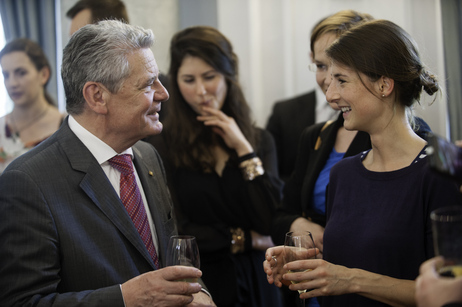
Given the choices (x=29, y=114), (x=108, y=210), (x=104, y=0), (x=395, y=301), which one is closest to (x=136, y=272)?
(x=108, y=210)

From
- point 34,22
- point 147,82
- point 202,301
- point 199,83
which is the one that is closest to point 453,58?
point 199,83

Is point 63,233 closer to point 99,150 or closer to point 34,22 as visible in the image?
point 99,150

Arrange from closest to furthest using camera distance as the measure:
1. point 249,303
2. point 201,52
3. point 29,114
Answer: point 249,303 → point 201,52 → point 29,114

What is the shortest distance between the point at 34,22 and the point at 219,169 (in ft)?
9.68

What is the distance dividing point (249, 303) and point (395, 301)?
4.33 ft

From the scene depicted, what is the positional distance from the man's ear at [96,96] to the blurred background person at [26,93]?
190 centimetres

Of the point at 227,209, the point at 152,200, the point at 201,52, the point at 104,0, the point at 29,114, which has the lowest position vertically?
the point at 227,209

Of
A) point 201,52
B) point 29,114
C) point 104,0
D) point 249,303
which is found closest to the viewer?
point 249,303

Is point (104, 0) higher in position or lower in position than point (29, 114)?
higher

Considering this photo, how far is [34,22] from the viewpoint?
500 cm

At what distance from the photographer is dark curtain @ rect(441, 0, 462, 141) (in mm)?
4422

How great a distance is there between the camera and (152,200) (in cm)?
223

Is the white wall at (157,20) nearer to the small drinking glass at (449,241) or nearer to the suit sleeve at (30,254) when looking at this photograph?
the suit sleeve at (30,254)

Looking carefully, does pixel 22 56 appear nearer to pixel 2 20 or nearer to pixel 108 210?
pixel 2 20
